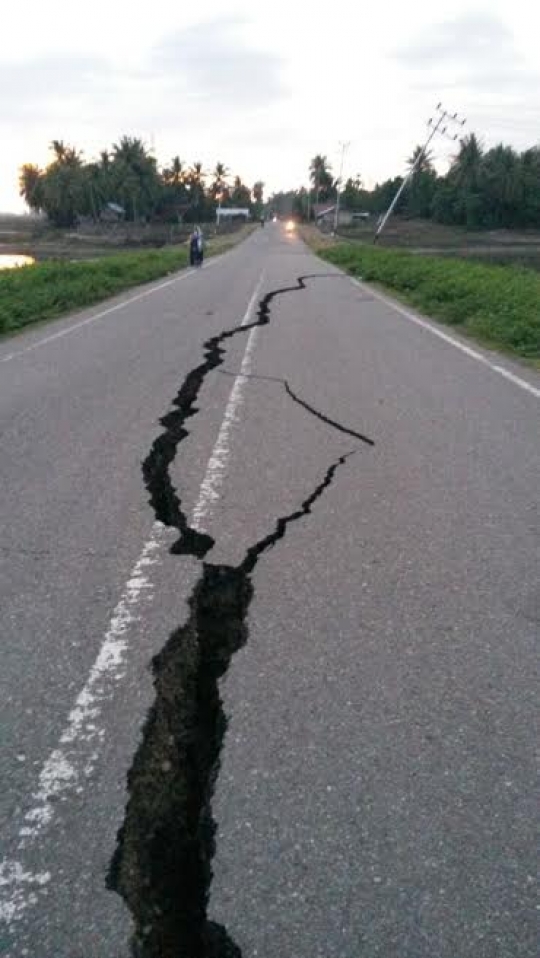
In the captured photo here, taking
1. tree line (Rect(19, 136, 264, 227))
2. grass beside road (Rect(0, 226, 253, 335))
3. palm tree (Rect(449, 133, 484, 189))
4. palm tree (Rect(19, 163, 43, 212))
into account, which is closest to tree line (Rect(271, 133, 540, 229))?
palm tree (Rect(449, 133, 484, 189))

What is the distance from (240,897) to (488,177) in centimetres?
8496

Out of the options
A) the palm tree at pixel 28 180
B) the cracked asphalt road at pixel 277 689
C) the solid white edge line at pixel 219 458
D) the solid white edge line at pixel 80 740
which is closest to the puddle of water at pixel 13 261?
the solid white edge line at pixel 219 458

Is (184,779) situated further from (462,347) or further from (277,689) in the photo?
(462,347)

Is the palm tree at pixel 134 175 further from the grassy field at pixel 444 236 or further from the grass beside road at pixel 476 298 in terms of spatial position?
the grass beside road at pixel 476 298

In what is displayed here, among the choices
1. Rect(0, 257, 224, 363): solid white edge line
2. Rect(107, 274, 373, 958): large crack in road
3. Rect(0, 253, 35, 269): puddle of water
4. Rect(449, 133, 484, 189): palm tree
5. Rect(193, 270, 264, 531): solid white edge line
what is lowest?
Rect(0, 253, 35, 269): puddle of water

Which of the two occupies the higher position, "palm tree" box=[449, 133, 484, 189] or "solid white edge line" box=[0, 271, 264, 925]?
"palm tree" box=[449, 133, 484, 189]

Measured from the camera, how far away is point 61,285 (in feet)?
52.9

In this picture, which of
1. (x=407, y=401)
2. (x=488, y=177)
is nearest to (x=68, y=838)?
(x=407, y=401)

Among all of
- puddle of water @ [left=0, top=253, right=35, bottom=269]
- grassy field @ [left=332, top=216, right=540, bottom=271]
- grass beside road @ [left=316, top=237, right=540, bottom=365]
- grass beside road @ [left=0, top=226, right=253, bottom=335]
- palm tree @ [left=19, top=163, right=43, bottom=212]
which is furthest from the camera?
palm tree @ [left=19, top=163, right=43, bottom=212]

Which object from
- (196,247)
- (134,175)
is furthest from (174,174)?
(196,247)

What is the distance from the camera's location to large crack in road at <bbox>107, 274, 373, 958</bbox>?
5.10 feet

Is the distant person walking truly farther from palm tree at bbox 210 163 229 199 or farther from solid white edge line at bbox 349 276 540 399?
palm tree at bbox 210 163 229 199

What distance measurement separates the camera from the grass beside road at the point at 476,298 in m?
9.12

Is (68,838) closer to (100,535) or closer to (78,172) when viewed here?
(100,535)
